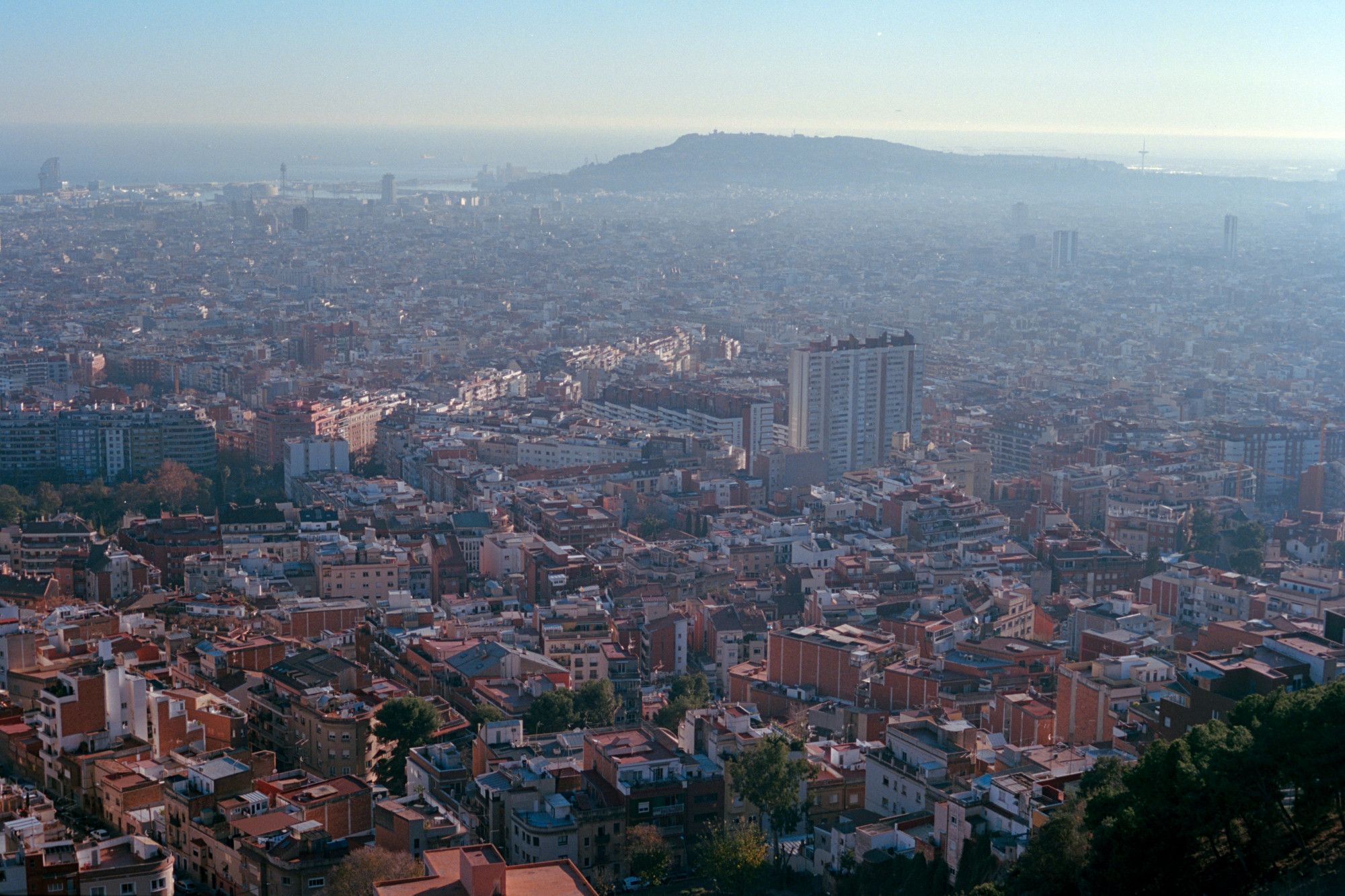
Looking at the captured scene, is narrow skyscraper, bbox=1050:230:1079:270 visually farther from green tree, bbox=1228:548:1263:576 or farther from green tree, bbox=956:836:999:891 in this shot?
green tree, bbox=956:836:999:891

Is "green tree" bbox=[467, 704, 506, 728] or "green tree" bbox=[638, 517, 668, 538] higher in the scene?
"green tree" bbox=[467, 704, 506, 728]

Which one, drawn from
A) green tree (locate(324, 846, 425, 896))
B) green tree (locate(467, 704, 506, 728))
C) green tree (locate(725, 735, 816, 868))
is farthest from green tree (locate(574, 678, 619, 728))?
green tree (locate(324, 846, 425, 896))

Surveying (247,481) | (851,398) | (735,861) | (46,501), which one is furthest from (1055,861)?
(851,398)

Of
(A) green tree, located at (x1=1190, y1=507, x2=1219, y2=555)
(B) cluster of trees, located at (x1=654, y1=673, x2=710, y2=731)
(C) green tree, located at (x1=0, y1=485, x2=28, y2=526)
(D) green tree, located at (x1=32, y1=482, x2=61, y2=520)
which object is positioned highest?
(B) cluster of trees, located at (x1=654, y1=673, x2=710, y2=731)

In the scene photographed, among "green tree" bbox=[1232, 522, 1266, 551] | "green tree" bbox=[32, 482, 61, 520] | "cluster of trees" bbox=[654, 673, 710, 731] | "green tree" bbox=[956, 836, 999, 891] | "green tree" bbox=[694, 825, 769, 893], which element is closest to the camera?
"green tree" bbox=[956, 836, 999, 891]

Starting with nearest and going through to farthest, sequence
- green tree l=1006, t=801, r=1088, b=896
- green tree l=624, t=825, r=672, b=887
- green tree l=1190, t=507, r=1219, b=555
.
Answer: green tree l=1006, t=801, r=1088, b=896 → green tree l=624, t=825, r=672, b=887 → green tree l=1190, t=507, r=1219, b=555

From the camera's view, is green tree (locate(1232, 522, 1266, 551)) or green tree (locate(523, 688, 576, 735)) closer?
green tree (locate(523, 688, 576, 735))

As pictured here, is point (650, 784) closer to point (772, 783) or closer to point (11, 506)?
point (772, 783)
